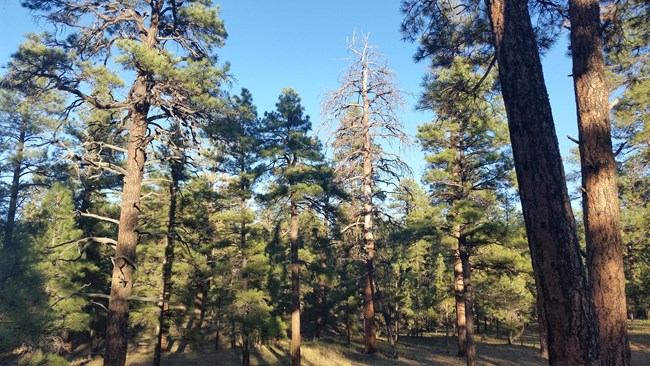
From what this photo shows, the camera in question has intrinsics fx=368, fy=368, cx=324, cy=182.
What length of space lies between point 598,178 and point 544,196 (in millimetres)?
3097

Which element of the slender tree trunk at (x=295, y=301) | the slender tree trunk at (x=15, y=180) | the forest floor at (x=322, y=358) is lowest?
the forest floor at (x=322, y=358)

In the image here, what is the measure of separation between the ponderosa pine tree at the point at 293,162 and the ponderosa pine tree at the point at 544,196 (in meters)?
13.9

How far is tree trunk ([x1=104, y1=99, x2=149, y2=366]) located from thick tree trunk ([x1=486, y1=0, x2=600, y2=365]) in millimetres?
7749

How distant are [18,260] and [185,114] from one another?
7814 millimetres

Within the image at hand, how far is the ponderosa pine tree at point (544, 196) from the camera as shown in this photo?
3135mm

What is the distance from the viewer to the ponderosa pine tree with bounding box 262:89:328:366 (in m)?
17.8

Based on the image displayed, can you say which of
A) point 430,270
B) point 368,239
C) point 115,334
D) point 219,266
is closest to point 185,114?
point 115,334

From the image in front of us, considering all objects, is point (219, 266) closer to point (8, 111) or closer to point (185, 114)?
point (185, 114)

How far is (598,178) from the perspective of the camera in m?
5.57

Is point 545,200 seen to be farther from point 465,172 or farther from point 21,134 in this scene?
point 21,134

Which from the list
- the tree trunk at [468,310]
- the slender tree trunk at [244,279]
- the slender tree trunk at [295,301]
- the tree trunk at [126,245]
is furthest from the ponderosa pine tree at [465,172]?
the tree trunk at [126,245]

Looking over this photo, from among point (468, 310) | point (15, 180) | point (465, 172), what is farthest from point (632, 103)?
point (15, 180)

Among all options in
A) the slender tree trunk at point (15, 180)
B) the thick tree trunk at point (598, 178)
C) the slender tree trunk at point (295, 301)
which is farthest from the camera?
the slender tree trunk at point (15, 180)

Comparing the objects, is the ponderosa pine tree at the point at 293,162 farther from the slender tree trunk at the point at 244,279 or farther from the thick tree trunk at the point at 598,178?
the thick tree trunk at the point at 598,178
